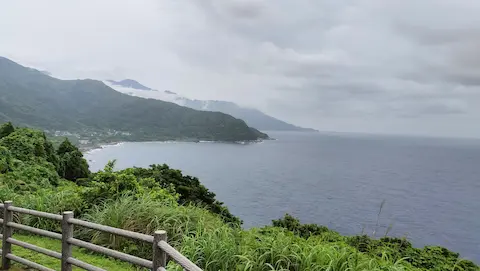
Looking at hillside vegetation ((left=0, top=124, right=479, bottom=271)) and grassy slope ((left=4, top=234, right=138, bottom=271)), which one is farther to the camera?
grassy slope ((left=4, top=234, right=138, bottom=271))

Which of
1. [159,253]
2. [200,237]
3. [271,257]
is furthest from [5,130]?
[159,253]

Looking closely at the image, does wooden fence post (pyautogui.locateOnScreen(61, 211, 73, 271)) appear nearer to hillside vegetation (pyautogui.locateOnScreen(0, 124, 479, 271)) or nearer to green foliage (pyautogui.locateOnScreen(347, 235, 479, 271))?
hillside vegetation (pyautogui.locateOnScreen(0, 124, 479, 271))

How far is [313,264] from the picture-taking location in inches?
172

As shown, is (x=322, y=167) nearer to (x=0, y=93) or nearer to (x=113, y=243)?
(x=113, y=243)

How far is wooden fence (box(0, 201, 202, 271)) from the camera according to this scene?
3.14 meters

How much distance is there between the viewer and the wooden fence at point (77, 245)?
3.14 m

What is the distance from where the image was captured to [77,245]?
13.9 feet

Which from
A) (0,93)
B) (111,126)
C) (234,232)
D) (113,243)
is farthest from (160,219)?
(0,93)

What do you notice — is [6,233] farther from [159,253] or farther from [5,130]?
[5,130]

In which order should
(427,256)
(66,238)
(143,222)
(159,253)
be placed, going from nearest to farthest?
(159,253) < (66,238) < (143,222) < (427,256)

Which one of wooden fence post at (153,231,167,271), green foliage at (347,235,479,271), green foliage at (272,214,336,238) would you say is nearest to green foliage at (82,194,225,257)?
wooden fence post at (153,231,167,271)

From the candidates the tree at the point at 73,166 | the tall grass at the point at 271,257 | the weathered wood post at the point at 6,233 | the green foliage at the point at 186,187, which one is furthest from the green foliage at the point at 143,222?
the tree at the point at 73,166

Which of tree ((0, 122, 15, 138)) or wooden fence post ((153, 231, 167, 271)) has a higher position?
tree ((0, 122, 15, 138))

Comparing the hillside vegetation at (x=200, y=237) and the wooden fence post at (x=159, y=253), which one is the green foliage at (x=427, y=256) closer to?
the hillside vegetation at (x=200, y=237)
